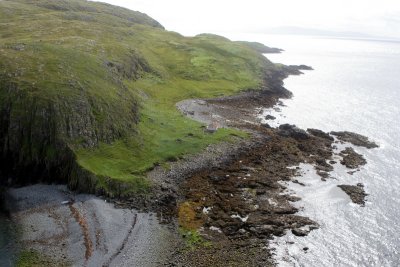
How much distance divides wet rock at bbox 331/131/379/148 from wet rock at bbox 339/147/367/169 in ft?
20.3

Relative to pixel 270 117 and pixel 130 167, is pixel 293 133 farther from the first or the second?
pixel 130 167

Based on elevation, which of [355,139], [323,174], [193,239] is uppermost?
[355,139]

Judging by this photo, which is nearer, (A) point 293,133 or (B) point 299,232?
(B) point 299,232


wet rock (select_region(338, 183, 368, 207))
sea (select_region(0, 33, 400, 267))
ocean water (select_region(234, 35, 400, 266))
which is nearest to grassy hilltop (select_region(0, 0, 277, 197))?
sea (select_region(0, 33, 400, 267))

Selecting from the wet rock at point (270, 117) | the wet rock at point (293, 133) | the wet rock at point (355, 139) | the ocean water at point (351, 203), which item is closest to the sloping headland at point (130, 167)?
the wet rock at point (293, 133)

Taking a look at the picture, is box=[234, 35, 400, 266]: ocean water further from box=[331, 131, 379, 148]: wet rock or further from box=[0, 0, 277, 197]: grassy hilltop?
box=[0, 0, 277, 197]: grassy hilltop

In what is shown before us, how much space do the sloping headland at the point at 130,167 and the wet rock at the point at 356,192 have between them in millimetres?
515

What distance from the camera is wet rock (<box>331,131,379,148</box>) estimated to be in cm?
8347

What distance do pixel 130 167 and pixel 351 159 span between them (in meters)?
45.8

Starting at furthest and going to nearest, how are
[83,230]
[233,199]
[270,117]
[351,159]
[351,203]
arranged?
[270,117]
[351,159]
[351,203]
[233,199]
[83,230]

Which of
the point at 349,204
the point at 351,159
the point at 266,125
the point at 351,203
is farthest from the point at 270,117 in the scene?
the point at 349,204

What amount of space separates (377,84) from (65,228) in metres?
172

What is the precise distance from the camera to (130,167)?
2327 inches

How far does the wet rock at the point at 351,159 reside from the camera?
71812mm
